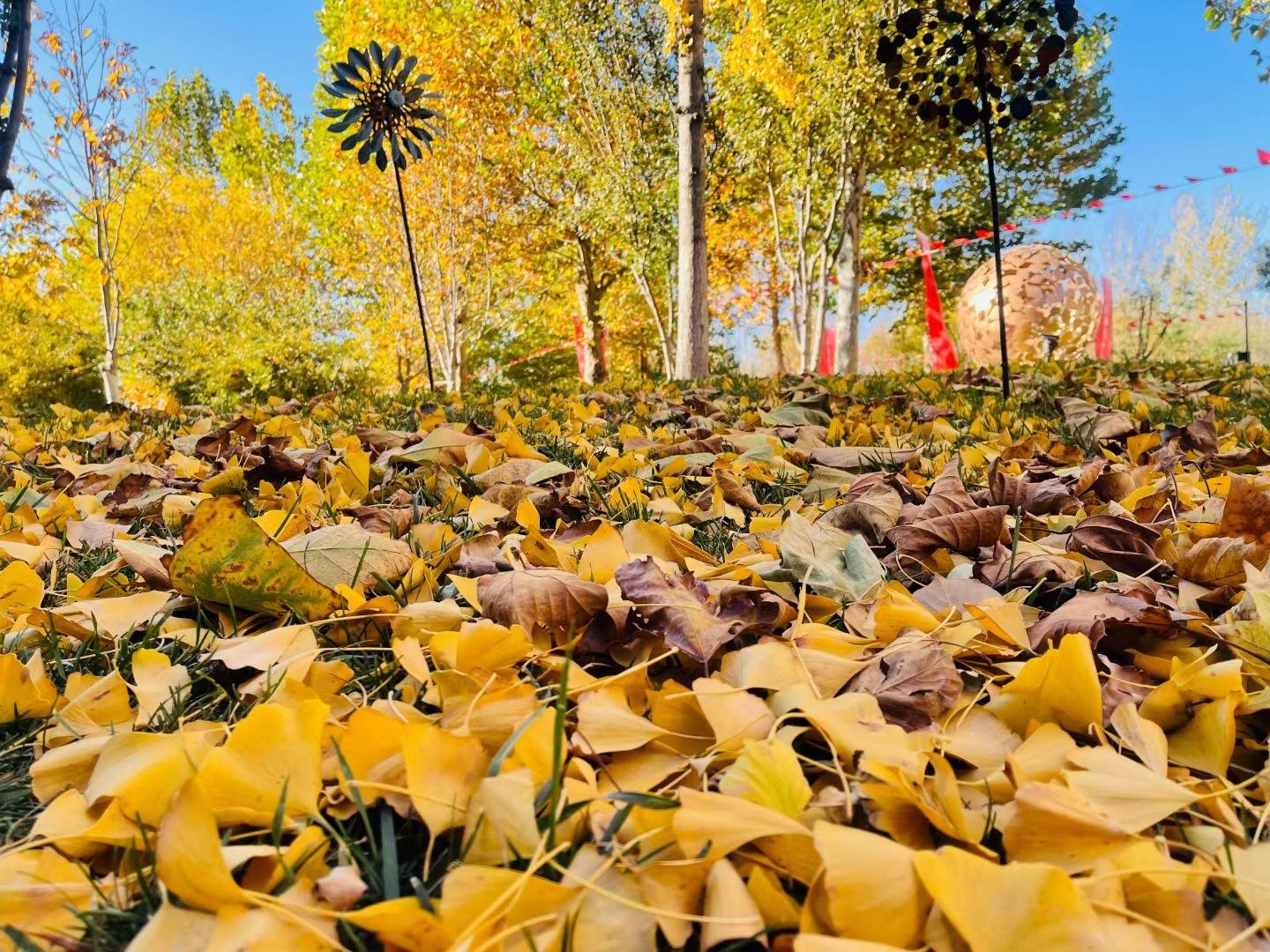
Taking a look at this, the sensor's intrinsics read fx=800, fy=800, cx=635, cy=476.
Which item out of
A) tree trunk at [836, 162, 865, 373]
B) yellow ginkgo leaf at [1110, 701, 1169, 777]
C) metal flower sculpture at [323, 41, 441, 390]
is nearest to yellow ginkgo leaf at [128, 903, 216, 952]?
yellow ginkgo leaf at [1110, 701, 1169, 777]

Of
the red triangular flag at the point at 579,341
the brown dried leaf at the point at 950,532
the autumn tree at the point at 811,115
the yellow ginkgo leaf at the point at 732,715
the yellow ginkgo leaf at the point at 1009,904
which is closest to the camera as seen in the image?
the yellow ginkgo leaf at the point at 1009,904

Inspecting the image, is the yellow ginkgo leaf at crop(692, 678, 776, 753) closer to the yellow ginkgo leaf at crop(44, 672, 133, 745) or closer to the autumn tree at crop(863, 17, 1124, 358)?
the yellow ginkgo leaf at crop(44, 672, 133, 745)

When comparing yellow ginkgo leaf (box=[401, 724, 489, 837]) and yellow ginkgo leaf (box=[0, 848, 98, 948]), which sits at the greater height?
yellow ginkgo leaf (box=[401, 724, 489, 837])

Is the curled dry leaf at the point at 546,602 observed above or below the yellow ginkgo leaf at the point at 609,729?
above

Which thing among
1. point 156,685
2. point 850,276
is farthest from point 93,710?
point 850,276

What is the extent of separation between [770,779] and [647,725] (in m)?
0.13

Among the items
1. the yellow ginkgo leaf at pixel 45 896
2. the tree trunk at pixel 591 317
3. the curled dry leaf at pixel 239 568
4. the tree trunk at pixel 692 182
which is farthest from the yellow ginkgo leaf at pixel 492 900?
the tree trunk at pixel 591 317

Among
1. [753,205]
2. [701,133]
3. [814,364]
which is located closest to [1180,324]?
[753,205]

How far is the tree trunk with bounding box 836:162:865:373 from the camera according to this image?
36.2ft

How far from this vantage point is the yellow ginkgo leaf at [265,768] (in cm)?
55

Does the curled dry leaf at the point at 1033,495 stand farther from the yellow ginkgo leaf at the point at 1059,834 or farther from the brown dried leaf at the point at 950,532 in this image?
the yellow ginkgo leaf at the point at 1059,834

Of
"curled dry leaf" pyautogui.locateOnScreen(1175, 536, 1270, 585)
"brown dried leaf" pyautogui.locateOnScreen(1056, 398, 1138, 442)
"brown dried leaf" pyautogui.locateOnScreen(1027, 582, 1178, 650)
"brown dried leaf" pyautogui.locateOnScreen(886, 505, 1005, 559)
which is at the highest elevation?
"brown dried leaf" pyautogui.locateOnScreen(1056, 398, 1138, 442)

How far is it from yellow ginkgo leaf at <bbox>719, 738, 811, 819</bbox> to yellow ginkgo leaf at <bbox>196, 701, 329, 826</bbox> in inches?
11.5

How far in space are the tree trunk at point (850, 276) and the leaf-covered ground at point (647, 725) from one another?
10093 millimetres
